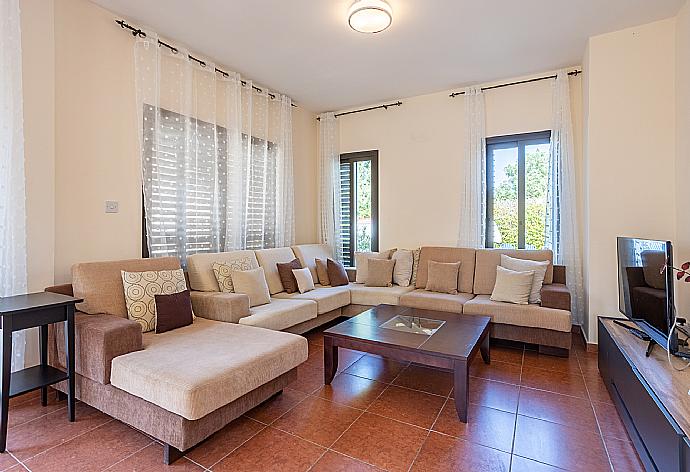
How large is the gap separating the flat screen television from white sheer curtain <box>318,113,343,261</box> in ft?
11.7

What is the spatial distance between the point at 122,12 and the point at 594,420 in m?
4.57

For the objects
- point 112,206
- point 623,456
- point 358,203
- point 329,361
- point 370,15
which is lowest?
point 623,456

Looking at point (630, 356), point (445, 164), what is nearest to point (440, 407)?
point (630, 356)

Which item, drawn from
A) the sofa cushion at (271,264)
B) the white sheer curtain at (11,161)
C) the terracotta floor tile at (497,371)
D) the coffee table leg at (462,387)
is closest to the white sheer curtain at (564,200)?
the terracotta floor tile at (497,371)

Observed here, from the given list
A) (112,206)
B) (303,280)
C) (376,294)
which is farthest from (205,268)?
(376,294)

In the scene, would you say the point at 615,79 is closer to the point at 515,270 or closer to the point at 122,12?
the point at 515,270

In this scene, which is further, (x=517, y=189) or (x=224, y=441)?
(x=517, y=189)

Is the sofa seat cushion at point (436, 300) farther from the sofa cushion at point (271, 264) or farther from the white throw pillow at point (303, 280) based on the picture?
the sofa cushion at point (271, 264)

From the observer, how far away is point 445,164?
15.7 ft

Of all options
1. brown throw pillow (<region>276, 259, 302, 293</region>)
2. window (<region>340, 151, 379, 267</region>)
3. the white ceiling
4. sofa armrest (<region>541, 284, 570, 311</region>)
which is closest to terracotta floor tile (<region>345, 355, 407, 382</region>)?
brown throw pillow (<region>276, 259, 302, 293</region>)

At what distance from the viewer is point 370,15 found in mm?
2785

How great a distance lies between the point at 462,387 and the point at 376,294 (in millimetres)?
2013

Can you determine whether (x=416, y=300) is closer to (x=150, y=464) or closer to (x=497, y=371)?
(x=497, y=371)

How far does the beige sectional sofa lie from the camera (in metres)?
3.17
